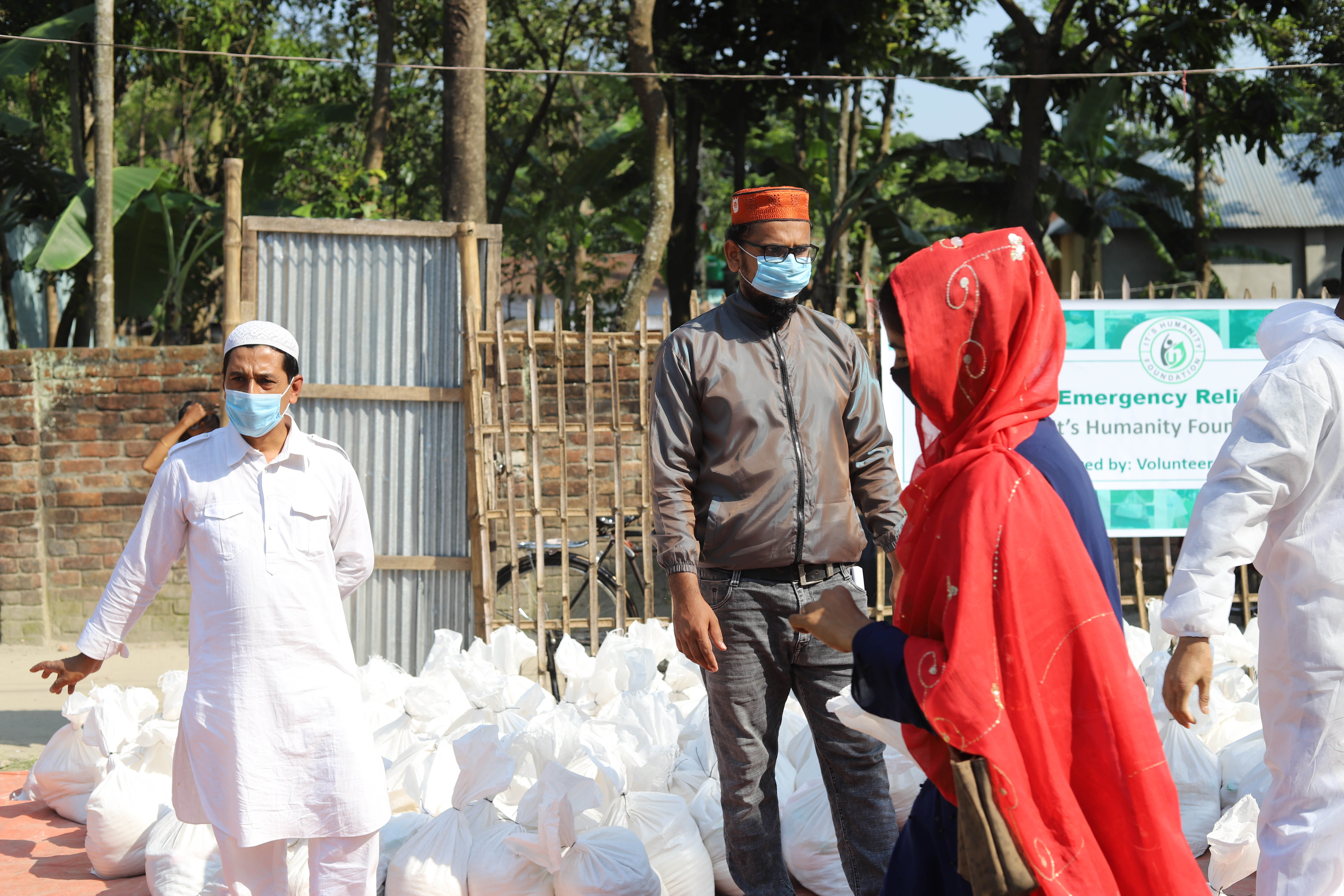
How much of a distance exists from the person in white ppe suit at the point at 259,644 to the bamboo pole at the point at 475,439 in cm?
264

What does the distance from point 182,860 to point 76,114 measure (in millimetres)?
12399

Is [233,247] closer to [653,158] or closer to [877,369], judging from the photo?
[877,369]

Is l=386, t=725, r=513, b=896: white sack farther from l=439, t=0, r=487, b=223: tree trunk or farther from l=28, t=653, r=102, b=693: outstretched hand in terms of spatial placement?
l=439, t=0, r=487, b=223: tree trunk

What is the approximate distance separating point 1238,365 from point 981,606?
5116 millimetres

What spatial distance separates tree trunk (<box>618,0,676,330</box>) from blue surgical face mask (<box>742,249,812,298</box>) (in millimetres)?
7516

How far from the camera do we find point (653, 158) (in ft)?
36.5

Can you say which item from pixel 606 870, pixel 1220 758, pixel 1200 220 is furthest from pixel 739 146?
pixel 606 870

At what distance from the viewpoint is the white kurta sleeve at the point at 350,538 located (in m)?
3.23

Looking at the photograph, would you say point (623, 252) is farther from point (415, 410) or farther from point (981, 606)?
point (981, 606)

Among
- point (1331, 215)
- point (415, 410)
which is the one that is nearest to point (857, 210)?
point (415, 410)

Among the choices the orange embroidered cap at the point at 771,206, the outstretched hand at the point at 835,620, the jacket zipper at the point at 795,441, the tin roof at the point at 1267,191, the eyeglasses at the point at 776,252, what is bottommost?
the outstretched hand at the point at 835,620

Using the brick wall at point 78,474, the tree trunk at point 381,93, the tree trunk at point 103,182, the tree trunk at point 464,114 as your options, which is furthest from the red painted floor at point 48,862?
the tree trunk at point 381,93

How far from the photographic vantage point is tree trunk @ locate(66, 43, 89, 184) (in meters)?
13.2

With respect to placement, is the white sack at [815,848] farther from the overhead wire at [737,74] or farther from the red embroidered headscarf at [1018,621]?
the overhead wire at [737,74]
